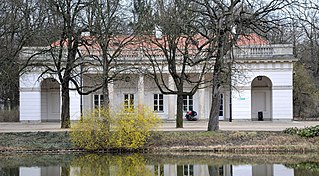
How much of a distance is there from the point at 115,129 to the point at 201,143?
13.7ft

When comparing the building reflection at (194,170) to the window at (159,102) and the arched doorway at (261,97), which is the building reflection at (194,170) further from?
the window at (159,102)

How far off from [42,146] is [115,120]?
161 inches

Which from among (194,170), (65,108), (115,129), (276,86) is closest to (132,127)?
(115,129)

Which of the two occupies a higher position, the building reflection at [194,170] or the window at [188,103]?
the window at [188,103]

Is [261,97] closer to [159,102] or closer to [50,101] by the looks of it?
[159,102]

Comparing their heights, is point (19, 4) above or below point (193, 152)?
Result: above

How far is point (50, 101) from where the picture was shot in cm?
4866

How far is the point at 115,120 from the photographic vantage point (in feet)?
84.7

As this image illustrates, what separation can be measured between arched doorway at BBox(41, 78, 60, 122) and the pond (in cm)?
2357

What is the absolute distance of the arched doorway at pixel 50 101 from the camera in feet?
159

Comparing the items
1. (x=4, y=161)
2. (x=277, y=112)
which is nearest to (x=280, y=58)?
(x=277, y=112)

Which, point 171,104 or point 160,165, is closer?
point 160,165

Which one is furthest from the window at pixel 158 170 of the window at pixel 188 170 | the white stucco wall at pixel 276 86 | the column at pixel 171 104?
the column at pixel 171 104

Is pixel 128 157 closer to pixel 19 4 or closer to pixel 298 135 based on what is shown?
pixel 298 135
